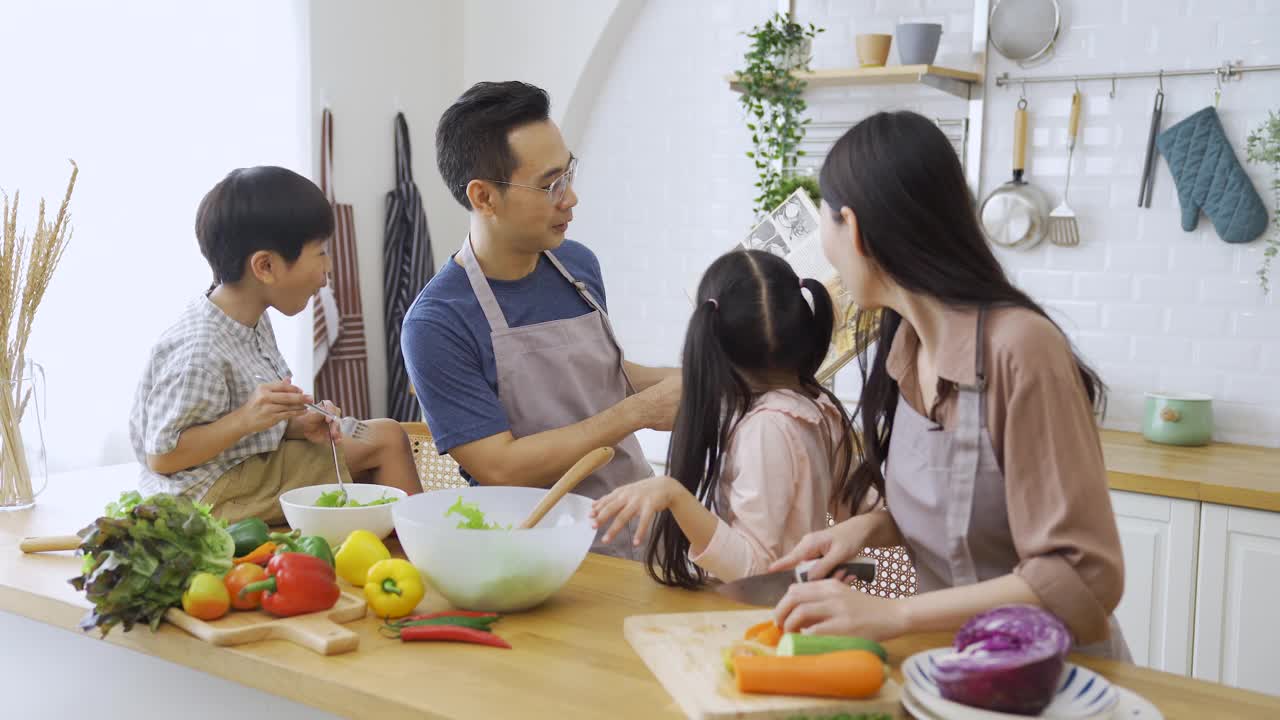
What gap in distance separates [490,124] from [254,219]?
0.50 m

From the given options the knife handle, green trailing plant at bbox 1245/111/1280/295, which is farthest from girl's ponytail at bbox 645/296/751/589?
green trailing plant at bbox 1245/111/1280/295

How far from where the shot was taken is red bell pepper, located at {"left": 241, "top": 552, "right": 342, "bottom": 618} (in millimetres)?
1495

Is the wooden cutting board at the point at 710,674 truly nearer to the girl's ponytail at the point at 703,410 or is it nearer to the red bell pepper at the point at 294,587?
the girl's ponytail at the point at 703,410

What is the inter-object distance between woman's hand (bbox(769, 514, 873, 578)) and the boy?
0.88m

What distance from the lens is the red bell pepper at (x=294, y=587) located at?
4.91 ft

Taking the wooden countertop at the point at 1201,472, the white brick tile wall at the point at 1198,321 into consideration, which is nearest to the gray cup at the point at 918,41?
the white brick tile wall at the point at 1198,321

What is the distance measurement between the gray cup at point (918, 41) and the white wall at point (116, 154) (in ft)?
6.98

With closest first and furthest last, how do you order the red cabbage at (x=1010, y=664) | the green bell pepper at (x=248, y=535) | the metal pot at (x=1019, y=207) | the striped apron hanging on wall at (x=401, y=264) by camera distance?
1. the red cabbage at (x=1010, y=664)
2. the green bell pepper at (x=248, y=535)
3. the metal pot at (x=1019, y=207)
4. the striped apron hanging on wall at (x=401, y=264)

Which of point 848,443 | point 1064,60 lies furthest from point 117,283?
point 1064,60

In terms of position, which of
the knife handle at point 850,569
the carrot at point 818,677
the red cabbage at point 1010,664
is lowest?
the knife handle at point 850,569

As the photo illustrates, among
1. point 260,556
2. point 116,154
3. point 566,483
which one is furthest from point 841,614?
point 116,154

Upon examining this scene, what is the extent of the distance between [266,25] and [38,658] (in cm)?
257

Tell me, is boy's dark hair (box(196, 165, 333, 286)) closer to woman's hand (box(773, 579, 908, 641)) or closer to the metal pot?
woman's hand (box(773, 579, 908, 641))

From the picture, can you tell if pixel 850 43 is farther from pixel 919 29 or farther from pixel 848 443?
pixel 848 443
